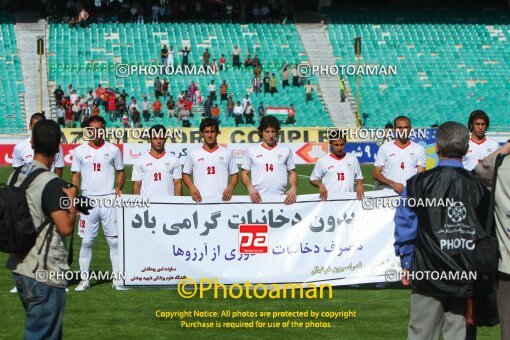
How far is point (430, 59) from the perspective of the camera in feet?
173

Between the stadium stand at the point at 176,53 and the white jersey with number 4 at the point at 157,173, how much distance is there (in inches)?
1225

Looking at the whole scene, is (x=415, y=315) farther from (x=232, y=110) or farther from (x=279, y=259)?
(x=232, y=110)

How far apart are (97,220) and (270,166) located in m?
2.60

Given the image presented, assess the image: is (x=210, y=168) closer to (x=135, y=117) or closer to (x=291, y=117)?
(x=135, y=117)

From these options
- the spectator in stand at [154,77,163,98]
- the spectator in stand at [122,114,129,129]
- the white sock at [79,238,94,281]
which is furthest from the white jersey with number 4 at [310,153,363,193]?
the spectator in stand at [154,77,163,98]

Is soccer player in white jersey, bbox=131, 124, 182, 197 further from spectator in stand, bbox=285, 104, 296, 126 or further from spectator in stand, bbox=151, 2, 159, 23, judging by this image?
spectator in stand, bbox=151, 2, 159, 23

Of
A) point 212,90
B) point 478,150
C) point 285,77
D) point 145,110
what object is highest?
point 478,150

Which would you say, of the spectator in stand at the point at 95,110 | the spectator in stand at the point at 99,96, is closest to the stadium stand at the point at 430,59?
the spectator in stand at the point at 99,96

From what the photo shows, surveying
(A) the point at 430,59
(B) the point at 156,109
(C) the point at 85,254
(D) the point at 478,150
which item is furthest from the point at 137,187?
(A) the point at 430,59

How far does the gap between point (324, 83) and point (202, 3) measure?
994 cm

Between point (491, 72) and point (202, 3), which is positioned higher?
point (202, 3)

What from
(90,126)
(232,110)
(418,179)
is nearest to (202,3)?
(232,110)

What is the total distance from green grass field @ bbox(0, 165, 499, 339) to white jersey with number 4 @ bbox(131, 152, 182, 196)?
1.48 m

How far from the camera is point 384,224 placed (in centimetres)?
1349
